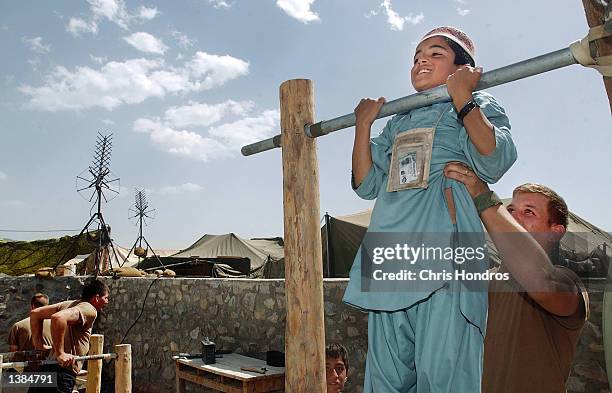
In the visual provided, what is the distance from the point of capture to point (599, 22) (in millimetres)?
1286

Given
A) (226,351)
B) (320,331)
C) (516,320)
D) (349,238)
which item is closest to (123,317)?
(226,351)

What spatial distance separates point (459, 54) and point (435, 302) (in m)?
0.87

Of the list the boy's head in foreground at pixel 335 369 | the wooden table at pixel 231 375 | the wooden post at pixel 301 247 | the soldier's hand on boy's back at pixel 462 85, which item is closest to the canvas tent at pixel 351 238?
the wooden table at pixel 231 375

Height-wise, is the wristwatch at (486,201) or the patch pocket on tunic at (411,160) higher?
the patch pocket on tunic at (411,160)

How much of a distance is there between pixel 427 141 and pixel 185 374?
172 inches

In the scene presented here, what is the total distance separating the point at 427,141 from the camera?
5.38 ft

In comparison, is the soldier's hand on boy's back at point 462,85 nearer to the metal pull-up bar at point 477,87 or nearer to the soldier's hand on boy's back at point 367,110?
the metal pull-up bar at point 477,87

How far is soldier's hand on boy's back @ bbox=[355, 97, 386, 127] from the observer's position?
6.10 feet

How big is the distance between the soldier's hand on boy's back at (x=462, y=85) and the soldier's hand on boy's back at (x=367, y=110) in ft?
1.13

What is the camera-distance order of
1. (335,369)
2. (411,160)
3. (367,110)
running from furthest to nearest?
1. (335,369)
2. (367,110)
3. (411,160)

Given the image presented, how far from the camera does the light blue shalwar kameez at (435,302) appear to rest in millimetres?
1486

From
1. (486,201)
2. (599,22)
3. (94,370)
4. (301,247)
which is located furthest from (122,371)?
(599,22)

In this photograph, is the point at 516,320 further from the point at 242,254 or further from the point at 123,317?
the point at 242,254

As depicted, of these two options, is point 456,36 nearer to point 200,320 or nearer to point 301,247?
point 301,247
